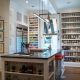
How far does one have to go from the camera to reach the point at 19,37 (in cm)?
760

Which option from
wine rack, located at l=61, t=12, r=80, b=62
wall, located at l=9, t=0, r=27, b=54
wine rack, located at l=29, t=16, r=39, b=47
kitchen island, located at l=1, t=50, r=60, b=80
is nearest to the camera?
kitchen island, located at l=1, t=50, r=60, b=80

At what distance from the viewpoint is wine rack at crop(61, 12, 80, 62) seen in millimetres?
8938

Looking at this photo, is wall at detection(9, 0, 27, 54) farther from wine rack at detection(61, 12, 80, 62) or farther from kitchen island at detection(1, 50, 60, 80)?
wine rack at detection(61, 12, 80, 62)

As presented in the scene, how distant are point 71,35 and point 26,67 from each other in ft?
17.5

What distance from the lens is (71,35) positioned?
902 centimetres

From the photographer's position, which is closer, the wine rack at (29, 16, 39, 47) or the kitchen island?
the kitchen island

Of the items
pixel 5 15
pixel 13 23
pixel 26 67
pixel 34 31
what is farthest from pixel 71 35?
pixel 26 67

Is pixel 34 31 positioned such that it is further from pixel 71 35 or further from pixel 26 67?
pixel 26 67

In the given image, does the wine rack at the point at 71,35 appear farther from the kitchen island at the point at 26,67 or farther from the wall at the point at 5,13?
the kitchen island at the point at 26,67

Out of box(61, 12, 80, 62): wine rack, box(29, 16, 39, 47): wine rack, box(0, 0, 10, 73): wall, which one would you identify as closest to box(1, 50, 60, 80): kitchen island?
box(0, 0, 10, 73): wall

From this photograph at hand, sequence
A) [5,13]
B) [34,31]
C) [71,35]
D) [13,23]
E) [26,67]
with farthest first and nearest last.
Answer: [34,31]
[71,35]
[13,23]
[5,13]
[26,67]

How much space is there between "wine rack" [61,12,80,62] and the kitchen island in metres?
4.97

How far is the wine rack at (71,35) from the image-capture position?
894cm

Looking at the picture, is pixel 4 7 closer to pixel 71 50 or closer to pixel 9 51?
pixel 9 51
